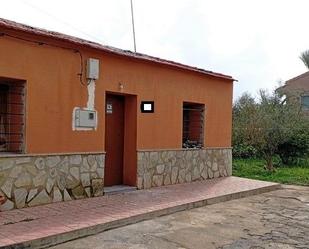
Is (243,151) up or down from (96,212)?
up

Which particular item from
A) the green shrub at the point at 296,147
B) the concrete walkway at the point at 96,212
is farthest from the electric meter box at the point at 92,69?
the green shrub at the point at 296,147

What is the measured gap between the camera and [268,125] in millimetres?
15859

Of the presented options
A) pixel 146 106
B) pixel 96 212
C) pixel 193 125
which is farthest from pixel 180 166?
pixel 96 212

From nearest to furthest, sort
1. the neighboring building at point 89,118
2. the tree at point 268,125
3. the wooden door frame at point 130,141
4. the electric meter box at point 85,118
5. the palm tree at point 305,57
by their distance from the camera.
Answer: the neighboring building at point 89,118 → the electric meter box at point 85,118 → the wooden door frame at point 130,141 → the tree at point 268,125 → the palm tree at point 305,57

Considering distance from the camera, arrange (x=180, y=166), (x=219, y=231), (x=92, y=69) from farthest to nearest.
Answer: (x=180, y=166) < (x=92, y=69) < (x=219, y=231)

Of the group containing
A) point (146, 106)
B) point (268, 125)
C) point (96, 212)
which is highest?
point (146, 106)

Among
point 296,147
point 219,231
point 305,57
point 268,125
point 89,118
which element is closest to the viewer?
point 219,231

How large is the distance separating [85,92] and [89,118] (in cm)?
56

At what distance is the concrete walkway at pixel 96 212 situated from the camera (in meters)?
5.90

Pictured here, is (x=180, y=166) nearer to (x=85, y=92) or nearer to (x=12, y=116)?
(x=85, y=92)

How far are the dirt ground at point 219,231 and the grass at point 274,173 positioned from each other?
169 inches

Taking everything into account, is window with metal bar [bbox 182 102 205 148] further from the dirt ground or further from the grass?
the dirt ground

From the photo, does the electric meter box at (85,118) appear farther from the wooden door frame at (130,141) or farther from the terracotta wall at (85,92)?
the wooden door frame at (130,141)

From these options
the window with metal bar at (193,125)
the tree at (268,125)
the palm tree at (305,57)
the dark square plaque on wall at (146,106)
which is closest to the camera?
the dark square plaque on wall at (146,106)
